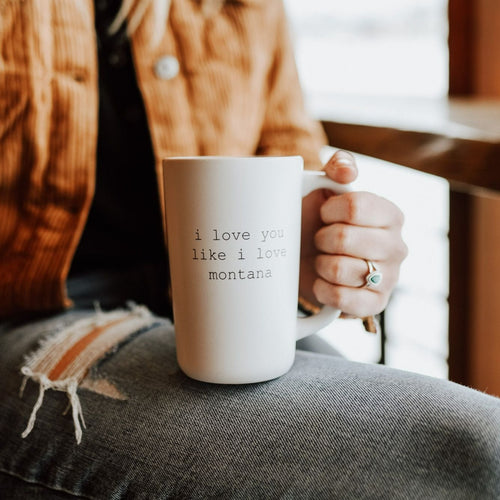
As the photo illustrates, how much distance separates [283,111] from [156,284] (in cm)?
34

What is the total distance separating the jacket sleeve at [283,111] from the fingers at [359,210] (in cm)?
40

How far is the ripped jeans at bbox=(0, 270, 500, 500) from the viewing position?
397 millimetres

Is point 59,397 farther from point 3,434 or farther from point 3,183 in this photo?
point 3,183

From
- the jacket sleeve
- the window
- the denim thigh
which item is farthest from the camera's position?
the window

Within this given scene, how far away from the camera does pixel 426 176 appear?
1.32 m

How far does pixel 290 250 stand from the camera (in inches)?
17.1

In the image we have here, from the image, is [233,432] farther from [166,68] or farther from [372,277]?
[166,68]

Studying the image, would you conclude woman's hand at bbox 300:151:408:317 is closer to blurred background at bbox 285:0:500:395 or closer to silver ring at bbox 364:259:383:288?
silver ring at bbox 364:259:383:288

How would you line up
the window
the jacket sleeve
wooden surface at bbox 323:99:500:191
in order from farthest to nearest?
1. the window
2. the jacket sleeve
3. wooden surface at bbox 323:99:500:191

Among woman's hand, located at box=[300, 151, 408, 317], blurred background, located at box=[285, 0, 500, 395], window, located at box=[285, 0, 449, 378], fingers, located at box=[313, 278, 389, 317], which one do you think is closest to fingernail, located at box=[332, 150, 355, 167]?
woman's hand, located at box=[300, 151, 408, 317]

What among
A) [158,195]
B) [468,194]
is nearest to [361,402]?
[158,195]

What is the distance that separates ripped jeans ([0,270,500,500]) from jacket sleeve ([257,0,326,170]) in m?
0.43

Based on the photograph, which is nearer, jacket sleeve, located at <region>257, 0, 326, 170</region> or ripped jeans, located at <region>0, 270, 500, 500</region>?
ripped jeans, located at <region>0, 270, 500, 500</region>

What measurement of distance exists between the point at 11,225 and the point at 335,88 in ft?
5.25
